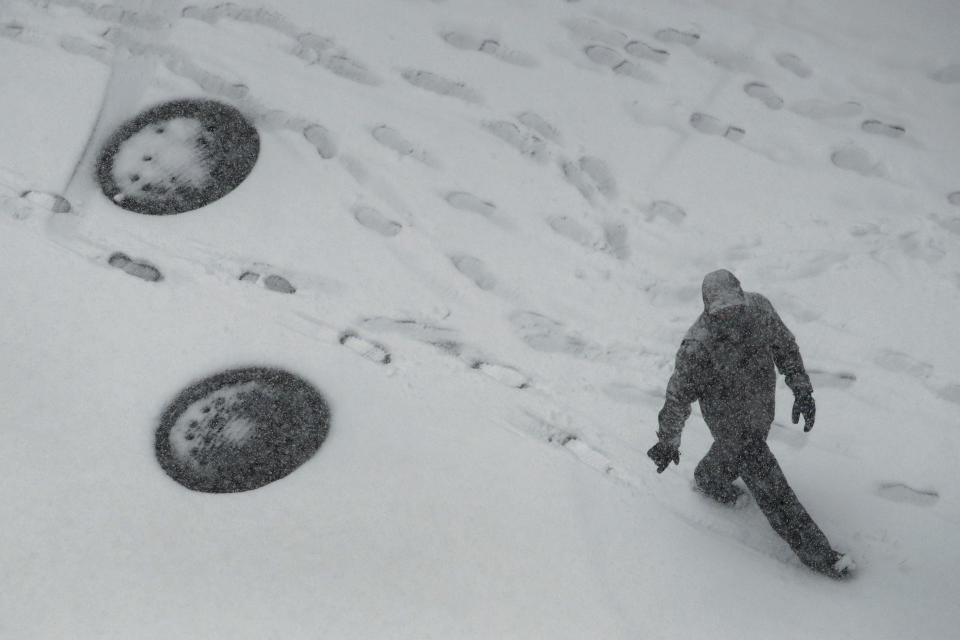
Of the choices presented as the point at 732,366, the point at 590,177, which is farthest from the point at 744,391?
the point at 590,177

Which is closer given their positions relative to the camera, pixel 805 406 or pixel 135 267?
pixel 805 406

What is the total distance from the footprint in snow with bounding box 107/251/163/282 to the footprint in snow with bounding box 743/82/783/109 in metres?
3.37

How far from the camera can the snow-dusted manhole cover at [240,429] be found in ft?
12.5

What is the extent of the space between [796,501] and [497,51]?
326 cm

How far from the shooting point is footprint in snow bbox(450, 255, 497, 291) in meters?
4.53

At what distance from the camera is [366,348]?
4.27 m

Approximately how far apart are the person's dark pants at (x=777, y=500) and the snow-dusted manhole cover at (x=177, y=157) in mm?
2959

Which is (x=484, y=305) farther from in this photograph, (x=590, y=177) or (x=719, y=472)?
(x=719, y=472)

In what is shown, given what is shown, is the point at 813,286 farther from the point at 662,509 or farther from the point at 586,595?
the point at 586,595

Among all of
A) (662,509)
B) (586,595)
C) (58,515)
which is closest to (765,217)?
(662,509)

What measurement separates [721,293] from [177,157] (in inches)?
124

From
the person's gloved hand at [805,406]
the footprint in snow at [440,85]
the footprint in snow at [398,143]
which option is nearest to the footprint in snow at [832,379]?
the person's gloved hand at [805,406]

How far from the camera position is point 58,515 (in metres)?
3.66

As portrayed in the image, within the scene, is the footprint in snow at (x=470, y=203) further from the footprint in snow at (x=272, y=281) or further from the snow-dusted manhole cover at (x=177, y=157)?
the snow-dusted manhole cover at (x=177, y=157)
